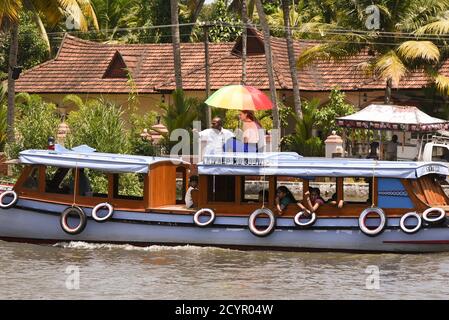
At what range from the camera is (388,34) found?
40.6m

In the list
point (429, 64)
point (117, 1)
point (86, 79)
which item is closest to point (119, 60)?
point (86, 79)

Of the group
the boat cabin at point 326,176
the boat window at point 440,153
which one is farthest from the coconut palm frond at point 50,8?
the boat cabin at point 326,176

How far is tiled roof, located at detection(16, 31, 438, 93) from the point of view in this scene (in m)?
48.4

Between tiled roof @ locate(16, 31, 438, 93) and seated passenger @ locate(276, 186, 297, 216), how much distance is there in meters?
22.3

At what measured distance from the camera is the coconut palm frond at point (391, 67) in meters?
38.9

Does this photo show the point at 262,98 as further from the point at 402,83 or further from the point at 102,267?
the point at 402,83

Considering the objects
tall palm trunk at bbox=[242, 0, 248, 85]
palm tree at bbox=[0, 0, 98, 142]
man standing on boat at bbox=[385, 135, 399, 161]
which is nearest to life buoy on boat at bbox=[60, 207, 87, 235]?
palm tree at bbox=[0, 0, 98, 142]

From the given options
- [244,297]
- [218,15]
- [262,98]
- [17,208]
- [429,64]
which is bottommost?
[244,297]

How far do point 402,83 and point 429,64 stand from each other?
6.10 meters

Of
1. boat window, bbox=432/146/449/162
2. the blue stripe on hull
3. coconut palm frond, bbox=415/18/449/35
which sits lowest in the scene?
the blue stripe on hull

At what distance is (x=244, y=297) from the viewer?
68.2ft

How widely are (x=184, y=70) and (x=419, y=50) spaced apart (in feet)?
45.2
